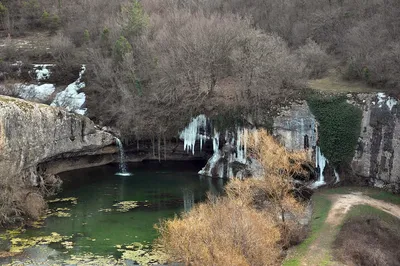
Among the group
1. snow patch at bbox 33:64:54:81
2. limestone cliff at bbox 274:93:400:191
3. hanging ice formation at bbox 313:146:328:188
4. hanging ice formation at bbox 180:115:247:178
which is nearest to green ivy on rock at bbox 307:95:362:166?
hanging ice formation at bbox 313:146:328:188

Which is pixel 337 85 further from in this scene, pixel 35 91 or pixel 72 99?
pixel 35 91

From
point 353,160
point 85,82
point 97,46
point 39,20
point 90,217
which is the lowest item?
point 90,217

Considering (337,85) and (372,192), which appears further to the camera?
(337,85)

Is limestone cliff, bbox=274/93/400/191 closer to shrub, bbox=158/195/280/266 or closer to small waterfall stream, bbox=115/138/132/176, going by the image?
small waterfall stream, bbox=115/138/132/176

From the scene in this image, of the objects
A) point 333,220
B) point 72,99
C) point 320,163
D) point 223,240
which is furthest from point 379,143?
point 72,99

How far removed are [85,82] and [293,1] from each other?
27.3 m

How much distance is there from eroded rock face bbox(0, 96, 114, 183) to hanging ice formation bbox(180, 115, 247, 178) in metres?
7.84

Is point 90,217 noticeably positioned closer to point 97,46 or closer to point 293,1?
point 97,46

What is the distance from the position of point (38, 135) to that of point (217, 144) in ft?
51.1

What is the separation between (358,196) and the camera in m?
36.2

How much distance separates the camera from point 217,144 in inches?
1763

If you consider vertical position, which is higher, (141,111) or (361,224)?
(141,111)

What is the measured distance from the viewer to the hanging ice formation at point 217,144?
43375 millimetres

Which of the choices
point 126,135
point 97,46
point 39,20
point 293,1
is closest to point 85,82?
point 97,46
